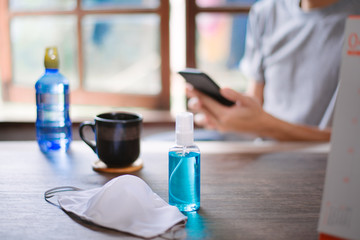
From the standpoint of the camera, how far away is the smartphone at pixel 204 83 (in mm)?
1046

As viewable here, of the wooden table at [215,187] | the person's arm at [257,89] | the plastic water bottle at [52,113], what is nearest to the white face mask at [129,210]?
the wooden table at [215,187]

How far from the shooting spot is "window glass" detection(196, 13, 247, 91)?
217 centimetres

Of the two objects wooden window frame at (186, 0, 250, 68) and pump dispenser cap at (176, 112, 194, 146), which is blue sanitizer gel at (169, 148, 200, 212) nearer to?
pump dispenser cap at (176, 112, 194, 146)

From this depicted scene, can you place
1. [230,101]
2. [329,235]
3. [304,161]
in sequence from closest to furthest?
1. [329,235]
2. [304,161]
3. [230,101]

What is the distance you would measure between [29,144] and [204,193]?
61 centimetres

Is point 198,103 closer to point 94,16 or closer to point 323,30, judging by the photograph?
point 323,30

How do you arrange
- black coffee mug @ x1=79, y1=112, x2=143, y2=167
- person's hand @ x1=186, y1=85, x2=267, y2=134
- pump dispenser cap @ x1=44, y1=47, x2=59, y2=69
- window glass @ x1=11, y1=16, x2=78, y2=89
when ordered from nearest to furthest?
black coffee mug @ x1=79, y1=112, x2=143, y2=167, pump dispenser cap @ x1=44, y1=47, x2=59, y2=69, person's hand @ x1=186, y1=85, x2=267, y2=134, window glass @ x1=11, y1=16, x2=78, y2=89

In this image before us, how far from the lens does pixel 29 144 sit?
→ 114 cm

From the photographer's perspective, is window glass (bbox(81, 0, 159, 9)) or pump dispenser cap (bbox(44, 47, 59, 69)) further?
window glass (bbox(81, 0, 159, 9))

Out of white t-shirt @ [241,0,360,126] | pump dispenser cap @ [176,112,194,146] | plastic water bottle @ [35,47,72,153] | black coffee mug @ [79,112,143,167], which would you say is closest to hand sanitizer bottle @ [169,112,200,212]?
pump dispenser cap @ [176,112,194,146]

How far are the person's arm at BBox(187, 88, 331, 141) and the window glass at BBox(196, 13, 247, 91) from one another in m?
0.86

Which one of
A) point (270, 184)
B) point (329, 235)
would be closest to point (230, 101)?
point (270, 184)

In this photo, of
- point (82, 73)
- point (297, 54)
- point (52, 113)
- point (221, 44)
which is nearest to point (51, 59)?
point (52, 113)

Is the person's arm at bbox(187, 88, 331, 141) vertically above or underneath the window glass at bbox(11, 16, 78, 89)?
underneath
